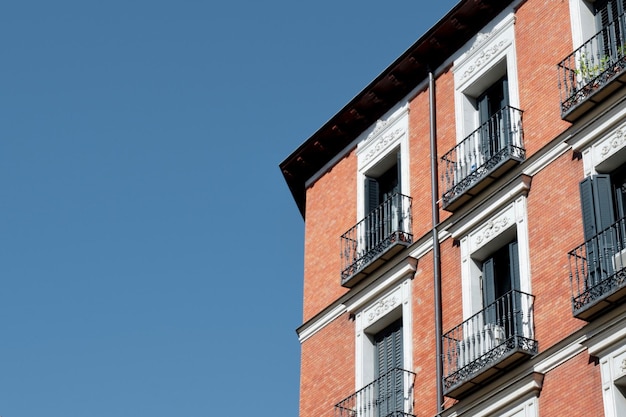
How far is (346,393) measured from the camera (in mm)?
28984

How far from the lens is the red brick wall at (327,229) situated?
31.3 m

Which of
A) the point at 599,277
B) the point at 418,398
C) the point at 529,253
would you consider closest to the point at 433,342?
the point at 418,398

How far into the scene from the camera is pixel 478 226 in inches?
1078

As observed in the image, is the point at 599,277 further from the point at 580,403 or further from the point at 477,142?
the point at 477,142

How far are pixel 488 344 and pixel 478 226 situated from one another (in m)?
2.72

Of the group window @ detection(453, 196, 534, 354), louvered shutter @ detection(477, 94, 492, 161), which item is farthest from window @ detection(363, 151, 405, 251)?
window @ detection(453, 196, 534, 354)

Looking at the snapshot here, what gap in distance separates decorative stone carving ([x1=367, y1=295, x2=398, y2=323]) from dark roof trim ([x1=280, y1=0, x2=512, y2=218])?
5036 millimetres

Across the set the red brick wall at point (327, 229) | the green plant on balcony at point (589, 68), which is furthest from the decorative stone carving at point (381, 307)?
the green plant on balcony at point (589, 68)

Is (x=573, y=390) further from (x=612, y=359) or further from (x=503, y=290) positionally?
(x=503, y=290)

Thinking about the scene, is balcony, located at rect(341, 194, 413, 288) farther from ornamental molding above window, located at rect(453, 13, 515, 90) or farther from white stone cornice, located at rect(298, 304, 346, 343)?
ornamental molding above window, located at rect(453, 13, 515, 90)

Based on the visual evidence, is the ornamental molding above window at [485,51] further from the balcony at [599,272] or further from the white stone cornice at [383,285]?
the balcony at [599,272]

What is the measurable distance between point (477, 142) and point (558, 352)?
19.5 feet

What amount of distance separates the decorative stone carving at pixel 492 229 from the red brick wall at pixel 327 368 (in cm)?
404

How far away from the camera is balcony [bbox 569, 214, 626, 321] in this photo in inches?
915
